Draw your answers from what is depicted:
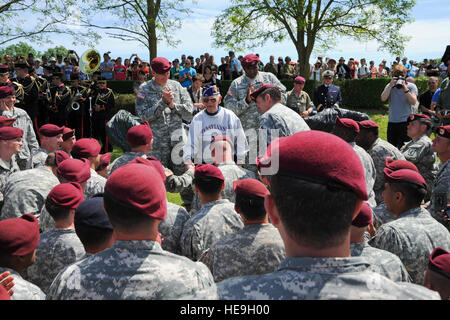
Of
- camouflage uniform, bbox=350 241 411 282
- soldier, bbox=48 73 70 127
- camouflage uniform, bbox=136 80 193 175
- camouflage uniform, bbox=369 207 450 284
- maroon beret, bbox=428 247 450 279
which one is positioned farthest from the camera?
soldier, bbox=48 73 70 127

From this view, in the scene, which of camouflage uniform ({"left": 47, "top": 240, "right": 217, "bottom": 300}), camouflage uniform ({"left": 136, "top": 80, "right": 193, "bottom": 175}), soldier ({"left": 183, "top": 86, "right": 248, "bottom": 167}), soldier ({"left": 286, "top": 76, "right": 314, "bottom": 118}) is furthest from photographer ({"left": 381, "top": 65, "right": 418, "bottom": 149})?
camouflage uniform ({"left": 47, "top": 240, "right": 217, "bottom": 300})

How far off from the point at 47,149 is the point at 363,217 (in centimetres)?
430

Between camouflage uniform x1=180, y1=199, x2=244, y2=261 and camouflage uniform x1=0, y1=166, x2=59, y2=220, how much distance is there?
153 centimetres

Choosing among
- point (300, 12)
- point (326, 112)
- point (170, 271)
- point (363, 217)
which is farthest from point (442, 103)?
point (300, 12)

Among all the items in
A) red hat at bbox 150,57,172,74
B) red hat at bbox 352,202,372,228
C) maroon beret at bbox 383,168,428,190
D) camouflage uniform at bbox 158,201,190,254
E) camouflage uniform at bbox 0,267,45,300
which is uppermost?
red hat at bbox 150,57,172,74

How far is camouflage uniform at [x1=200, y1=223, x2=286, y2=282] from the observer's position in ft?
9.75

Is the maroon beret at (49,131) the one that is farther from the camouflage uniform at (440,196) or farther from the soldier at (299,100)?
the soldier at (299,100)

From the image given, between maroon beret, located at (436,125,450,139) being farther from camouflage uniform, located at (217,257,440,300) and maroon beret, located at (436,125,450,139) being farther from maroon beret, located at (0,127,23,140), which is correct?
maroon beret, located at (0,127,23,140)

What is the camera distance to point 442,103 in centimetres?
797

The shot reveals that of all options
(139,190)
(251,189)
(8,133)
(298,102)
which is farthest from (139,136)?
(298,102)

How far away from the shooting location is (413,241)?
10.5 feet

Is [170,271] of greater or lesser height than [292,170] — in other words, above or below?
below

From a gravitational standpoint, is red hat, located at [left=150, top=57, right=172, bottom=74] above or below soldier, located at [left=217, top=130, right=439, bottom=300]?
above
